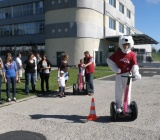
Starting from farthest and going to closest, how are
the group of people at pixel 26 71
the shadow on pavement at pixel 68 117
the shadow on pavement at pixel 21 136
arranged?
the group of people at pixel 26 71, the shadow on pavement at pixel 68 117, the shadow on pavement at pixel 21 136

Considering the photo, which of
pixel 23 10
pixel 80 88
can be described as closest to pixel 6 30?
pixel 23 10

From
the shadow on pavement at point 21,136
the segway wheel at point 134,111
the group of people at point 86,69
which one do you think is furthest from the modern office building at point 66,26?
the shadow on pavement at point 21,136

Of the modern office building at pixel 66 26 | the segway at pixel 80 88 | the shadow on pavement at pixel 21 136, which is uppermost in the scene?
the modern office building at pixel 66 26

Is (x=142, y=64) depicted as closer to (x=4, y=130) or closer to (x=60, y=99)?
(x=60, y=99)

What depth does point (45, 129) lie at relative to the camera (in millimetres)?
6195

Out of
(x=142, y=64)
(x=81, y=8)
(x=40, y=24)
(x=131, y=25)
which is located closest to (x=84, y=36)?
(x=81, y=8)

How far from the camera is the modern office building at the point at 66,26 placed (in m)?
36.8

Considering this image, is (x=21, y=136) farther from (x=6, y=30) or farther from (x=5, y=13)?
(x=5, y=13)

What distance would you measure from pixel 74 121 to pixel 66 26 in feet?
102

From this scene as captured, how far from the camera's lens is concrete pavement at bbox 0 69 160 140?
5.75 meters

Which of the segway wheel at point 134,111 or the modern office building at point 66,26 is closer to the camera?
the segway wheel at point 134,111

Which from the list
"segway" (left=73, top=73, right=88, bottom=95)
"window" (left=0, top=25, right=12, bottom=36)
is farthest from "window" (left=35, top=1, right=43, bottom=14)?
"segway" (left=73, top=73, right=88, bottom=95)

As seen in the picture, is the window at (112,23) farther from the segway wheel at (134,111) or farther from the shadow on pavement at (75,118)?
the segway wheel at (134,111)

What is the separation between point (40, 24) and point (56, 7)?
10.3m
